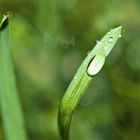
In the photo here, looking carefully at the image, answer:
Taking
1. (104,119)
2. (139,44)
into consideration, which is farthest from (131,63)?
(104,119)

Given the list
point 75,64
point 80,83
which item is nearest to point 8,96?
point 80,83

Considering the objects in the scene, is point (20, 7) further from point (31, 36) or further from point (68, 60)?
A: point (68, 60)

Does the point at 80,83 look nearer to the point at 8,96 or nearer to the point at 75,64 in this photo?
the point at 8,96

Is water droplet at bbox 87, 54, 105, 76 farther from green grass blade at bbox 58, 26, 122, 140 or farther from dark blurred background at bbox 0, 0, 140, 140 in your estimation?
dark blurred background at bbox 0, 0, 140, 140

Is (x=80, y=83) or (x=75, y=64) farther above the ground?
(x=75, y=64)

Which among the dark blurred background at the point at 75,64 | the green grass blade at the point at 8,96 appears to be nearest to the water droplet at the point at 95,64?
the green grass blade at the point at 8,96

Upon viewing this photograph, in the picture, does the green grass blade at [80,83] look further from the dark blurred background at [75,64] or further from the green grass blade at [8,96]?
the dark blurred background at [75,64]
